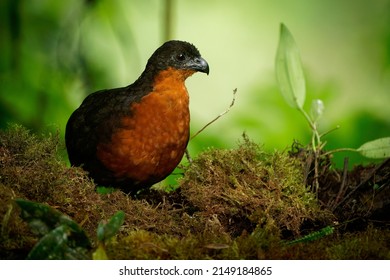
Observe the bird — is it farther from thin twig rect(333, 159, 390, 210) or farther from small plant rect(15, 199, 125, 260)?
small plant rect(15, 199, 125, 260)

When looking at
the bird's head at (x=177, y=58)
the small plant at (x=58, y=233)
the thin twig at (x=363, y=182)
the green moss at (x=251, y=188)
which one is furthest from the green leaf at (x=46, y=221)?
the bird's head at (x=177, y=58)

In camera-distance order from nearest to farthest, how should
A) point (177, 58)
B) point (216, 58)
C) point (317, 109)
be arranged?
1. point (317, 109)
2. point (177, 58)
3. point (216, 58)

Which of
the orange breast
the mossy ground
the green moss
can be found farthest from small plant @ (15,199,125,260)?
the orange breast

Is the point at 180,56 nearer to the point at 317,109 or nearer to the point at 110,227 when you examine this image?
the point at 317,109

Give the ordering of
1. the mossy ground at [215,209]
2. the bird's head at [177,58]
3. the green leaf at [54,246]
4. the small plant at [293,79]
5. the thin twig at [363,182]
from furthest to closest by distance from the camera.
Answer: the bird's head at [177,58]
the small plant at [293,79]
the thin twig at [363,182]
the mossy ground at [215,209]
the green leaf at [54,246]

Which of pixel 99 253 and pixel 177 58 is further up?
pixel 177 58

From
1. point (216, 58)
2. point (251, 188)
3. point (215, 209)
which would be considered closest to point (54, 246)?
point (215, 209)

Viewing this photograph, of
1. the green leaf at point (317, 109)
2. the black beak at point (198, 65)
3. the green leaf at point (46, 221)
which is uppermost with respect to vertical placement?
the black beak at point (198, 65)

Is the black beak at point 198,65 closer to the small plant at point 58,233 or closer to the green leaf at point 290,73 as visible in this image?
the green leaf at point 290,73
